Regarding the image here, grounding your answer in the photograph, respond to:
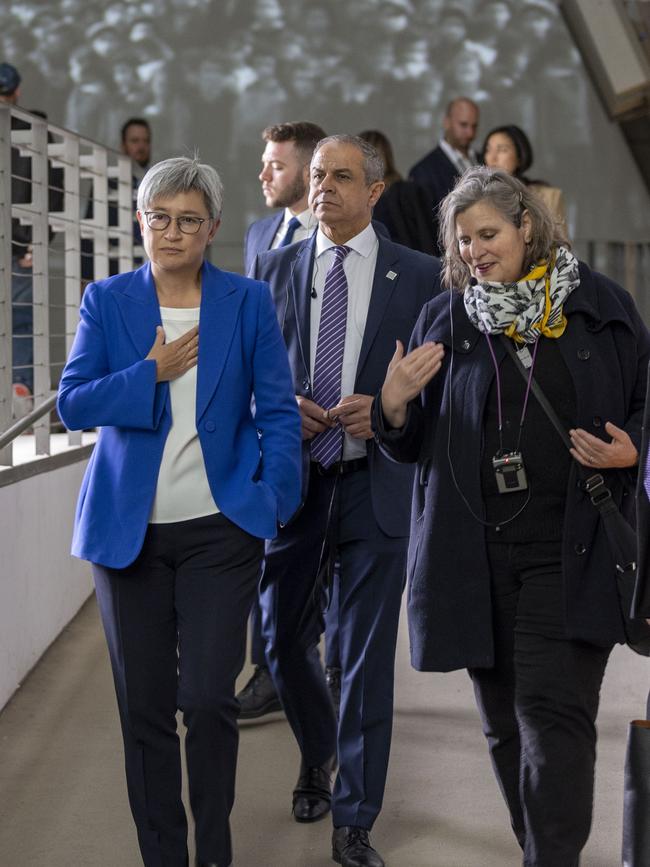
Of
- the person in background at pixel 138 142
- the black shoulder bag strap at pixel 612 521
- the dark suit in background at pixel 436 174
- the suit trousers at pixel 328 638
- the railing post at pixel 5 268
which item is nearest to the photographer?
the black shoulder bag strap at pixel 612 521

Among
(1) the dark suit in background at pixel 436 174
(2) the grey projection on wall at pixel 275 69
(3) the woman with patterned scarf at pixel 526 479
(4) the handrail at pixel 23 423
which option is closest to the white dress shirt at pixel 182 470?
(3) the woman with patterned scarf at pixel 526 479

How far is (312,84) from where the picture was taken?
12625mm

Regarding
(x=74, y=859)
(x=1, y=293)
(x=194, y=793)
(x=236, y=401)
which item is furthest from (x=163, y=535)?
(x=1, y=293)

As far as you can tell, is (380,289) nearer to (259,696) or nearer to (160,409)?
(160,409)

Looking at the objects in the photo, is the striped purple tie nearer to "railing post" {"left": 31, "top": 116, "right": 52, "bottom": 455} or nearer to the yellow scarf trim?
the yellow scarf trim

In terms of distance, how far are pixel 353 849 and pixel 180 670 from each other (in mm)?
718

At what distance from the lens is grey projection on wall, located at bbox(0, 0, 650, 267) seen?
12.3 meters

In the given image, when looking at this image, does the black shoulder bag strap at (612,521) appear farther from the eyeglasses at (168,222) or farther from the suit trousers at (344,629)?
the eyeglasses at (168,222)

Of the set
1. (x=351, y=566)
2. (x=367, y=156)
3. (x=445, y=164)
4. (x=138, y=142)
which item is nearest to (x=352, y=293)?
(x=367, y=156)

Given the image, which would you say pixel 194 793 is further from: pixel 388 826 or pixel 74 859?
pixel 388 826

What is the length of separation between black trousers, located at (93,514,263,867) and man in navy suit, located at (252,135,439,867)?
55 cm

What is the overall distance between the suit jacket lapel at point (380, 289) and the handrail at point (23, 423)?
159cm

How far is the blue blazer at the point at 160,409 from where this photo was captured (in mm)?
3061

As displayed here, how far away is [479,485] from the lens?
310 cm
